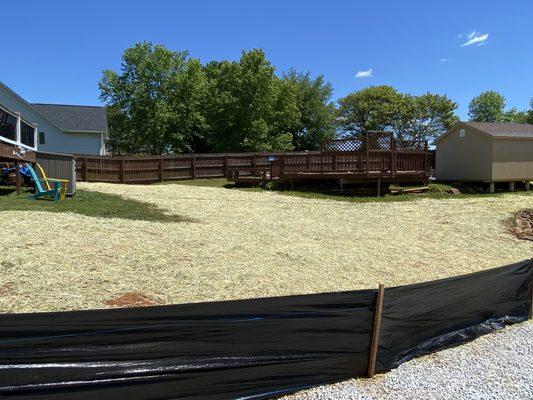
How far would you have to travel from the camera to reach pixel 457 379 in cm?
430

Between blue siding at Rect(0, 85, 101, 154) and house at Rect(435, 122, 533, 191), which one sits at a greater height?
blue siding at Rect(0, 85, 101, 154)

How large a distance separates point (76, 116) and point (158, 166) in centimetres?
1496

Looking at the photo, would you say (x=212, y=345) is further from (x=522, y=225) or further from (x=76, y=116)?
(x=76, y=116)

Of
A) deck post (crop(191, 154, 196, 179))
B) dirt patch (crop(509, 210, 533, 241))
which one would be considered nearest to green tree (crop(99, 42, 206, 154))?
deck post (crop(191, 154, 196, 179))

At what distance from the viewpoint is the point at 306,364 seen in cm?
393

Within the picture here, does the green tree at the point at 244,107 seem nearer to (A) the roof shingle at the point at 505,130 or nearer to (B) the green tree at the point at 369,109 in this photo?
(A) the roof shingle at the point at 505,130

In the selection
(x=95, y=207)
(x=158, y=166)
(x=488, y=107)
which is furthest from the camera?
(x=488, y=107)

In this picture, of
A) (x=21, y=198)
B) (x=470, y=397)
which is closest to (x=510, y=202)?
(x=470, y=397)

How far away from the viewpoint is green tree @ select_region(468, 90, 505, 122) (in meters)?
72.3

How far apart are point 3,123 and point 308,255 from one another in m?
12.2

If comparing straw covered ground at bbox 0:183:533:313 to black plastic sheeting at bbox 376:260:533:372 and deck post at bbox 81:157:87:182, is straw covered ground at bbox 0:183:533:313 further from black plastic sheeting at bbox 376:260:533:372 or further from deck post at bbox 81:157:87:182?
deck post at bbox 81:157:87:182

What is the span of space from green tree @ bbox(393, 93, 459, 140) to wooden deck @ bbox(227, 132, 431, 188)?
36709 millimetres

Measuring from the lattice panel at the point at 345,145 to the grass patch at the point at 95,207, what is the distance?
27.5 feet

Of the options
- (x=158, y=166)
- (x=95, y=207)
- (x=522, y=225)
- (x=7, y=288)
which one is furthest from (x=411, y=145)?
(x=7, y=288)
